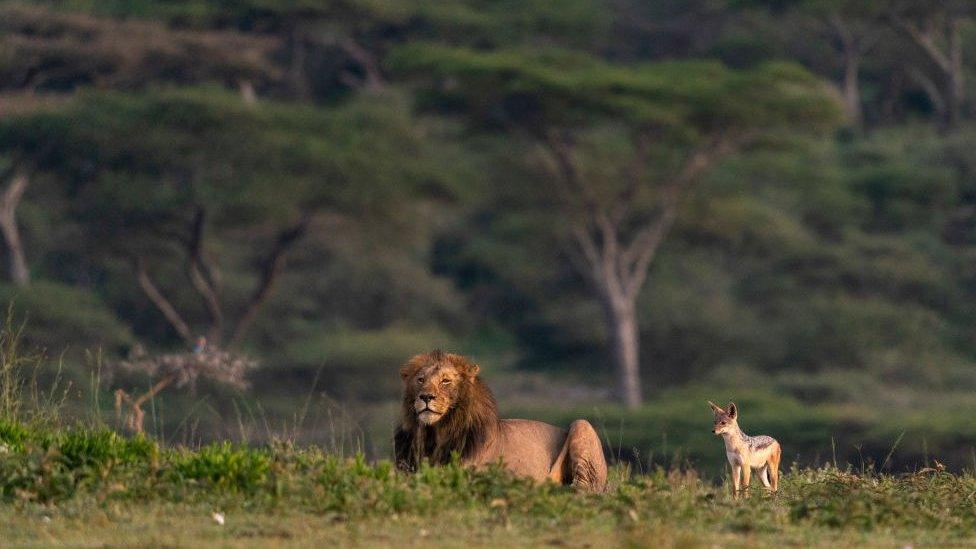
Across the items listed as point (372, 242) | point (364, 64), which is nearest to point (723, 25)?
point (364, 64)

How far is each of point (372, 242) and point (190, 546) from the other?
104 ft

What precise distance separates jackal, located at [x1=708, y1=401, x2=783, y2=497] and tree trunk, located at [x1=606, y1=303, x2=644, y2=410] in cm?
2524

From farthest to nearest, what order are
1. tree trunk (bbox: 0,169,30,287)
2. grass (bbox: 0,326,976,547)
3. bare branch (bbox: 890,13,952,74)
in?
bare branch (bbox: 890,13,952,74) → tree trunk (bbox: 0,169,30,287) → grass (bbox: 0,326,976,547)

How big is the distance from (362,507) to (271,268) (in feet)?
91.9

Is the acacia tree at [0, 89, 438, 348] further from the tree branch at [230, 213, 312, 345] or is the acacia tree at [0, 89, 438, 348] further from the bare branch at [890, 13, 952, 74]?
the bare branch at [890, 13, 952, 74]

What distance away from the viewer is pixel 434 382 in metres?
9.34

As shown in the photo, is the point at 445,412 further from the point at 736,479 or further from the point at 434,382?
the point at 736,479

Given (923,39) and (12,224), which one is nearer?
(12,224)

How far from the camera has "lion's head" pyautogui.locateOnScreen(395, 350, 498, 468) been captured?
935cm

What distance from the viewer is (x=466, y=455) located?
939 cm

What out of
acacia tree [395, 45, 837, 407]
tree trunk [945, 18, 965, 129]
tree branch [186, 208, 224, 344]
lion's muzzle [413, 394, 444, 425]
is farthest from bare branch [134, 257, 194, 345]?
lion's muzzle [413, 394, 444, 425]

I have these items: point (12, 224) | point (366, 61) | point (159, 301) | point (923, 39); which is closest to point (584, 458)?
point (159, 301)

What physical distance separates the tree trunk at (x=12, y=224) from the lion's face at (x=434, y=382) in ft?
85.8

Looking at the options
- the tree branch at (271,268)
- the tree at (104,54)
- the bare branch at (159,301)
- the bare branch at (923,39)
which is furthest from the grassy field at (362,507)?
the bare branch at (923,39)
